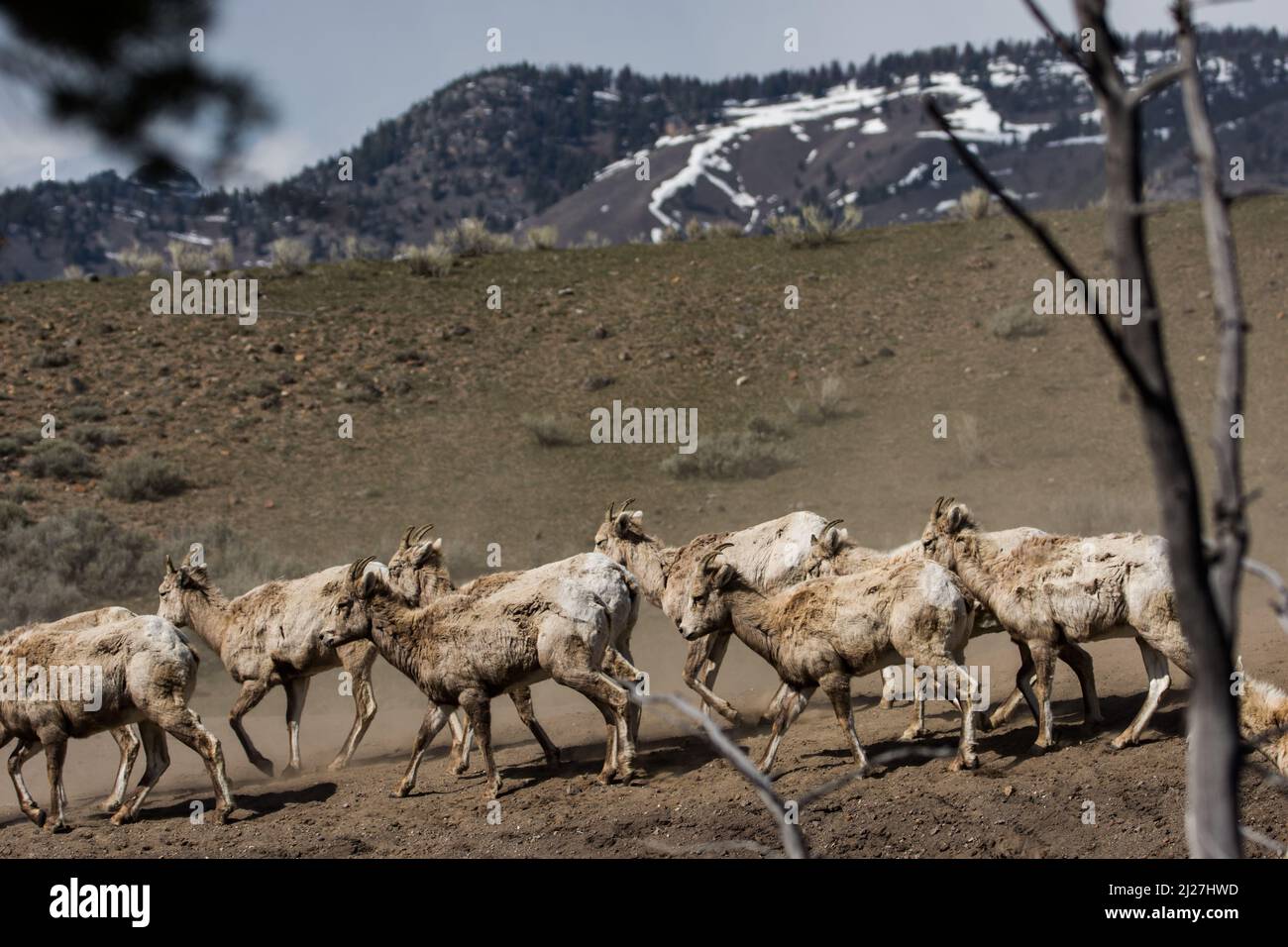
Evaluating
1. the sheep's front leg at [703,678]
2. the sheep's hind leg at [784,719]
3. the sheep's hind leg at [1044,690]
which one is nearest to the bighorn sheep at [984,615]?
the sheep's hind leg at [1044,690]

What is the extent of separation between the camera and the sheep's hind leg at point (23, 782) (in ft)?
35.2

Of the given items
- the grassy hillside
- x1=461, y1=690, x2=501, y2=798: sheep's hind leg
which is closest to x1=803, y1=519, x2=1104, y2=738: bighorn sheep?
x1=461, y1=690, x2=501, y2=798: sheep's hind leg

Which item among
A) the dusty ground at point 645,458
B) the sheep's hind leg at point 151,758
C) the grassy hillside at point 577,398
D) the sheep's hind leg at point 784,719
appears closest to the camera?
the dusty ground at point 645,458

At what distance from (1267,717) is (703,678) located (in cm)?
615

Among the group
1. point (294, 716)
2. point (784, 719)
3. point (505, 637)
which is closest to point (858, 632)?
point (784, 719)

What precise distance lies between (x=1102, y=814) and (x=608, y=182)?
118m

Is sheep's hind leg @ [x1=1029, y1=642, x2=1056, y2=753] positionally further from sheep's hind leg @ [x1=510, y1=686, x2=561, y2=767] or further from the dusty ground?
sheep's hind leg @ [x1=510, y1=686, x2=561, y2=767]

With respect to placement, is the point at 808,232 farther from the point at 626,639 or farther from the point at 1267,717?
the point at 1267,717

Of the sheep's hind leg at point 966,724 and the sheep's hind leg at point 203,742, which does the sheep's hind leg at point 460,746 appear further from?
the sheep's hind leg at point 966,724

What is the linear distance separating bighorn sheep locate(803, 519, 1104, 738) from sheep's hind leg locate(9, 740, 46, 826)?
691cm

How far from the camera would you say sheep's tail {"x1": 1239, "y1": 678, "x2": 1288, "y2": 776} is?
697 cm

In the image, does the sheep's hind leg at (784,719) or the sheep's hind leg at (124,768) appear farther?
the sheep's hind leg at (124,768)
